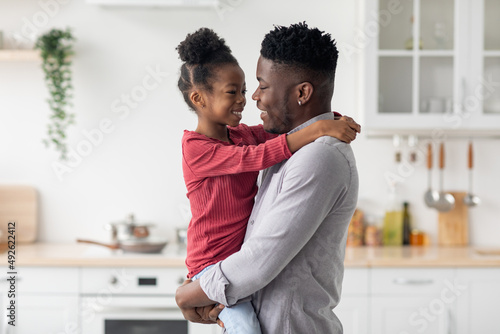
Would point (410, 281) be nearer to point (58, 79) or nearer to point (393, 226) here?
point (393, 226)

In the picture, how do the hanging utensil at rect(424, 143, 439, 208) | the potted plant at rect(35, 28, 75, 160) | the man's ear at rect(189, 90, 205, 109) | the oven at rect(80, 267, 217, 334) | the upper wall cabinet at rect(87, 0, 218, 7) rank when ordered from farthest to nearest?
the hanging utensil at rect(424, 143, 439, 208) < the potted plant at rect(35, 28, 75, 160) < the upper wall cabinet at rect(87, 0, 218, 7) < the oven at rect(80, 267, 217, 334) < the man's ear at rect(189, 90, 205, 109)

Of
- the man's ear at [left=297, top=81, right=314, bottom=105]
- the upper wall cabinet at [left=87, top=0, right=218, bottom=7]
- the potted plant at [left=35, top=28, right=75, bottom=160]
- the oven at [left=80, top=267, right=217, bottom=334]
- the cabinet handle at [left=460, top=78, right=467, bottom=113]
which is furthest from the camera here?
the potted plant at [left=35, top=28, right=75, bottom=160]

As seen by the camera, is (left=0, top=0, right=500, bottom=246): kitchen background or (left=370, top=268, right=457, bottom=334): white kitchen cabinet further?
(left=0, top=0, right=500, bottom=246): kitchen background

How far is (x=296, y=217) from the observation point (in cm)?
120

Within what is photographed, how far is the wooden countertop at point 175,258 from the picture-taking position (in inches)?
114

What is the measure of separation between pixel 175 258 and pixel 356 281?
0.88 m

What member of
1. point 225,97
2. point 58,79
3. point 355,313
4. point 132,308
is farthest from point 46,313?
point 225,97

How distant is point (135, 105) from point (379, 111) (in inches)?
53.5

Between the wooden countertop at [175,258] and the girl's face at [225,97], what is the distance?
1.47m

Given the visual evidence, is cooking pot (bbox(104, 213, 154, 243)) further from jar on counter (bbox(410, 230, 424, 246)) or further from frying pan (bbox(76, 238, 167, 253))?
jar on counter (bbox(410, 230, 424, 246))

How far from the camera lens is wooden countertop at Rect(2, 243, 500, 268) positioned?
2.90m

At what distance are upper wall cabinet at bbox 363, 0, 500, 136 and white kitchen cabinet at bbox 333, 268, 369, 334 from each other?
2.52 ft

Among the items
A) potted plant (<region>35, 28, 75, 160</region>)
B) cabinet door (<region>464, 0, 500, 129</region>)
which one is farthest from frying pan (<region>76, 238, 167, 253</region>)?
cabinet door (<region>464, 0, 500, 129</region>)

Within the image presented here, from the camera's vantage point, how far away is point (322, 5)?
3.40 m
